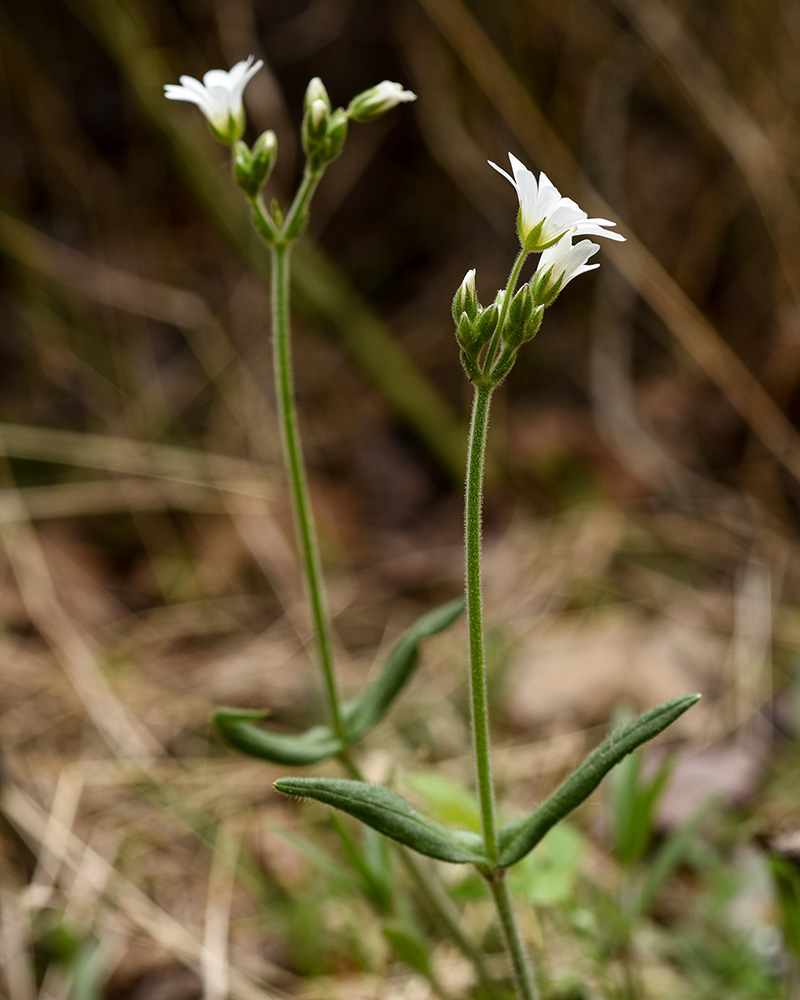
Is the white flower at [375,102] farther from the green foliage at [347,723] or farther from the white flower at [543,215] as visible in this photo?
the green foliage at [347,723]

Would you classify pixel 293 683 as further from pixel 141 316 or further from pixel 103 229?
pixel 103 229

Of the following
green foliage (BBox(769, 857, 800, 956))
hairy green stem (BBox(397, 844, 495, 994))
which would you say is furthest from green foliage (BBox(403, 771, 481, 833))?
green foliage (BBox(769, 857, 800, 956))

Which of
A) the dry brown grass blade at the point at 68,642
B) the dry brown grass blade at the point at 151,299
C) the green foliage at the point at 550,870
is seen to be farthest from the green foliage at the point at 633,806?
the dry brown grass blade at the point at 151,299

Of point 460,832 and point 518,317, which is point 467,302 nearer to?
point 518,317

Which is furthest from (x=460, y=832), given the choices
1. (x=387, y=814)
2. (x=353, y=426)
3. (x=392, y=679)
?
(x=353, y=426)

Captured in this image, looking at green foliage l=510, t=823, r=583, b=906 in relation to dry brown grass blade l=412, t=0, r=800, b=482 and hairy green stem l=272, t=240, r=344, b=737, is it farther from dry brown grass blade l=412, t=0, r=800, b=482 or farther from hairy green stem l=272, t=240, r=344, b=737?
dry brown grass blade l=412, t=0, r=800, b=482

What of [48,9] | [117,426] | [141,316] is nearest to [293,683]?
[117,426]
